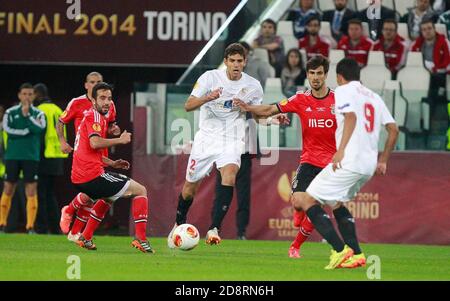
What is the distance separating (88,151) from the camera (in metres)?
13.9

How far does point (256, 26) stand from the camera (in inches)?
824

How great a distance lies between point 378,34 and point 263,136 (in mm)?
3678

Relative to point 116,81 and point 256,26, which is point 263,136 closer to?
point 256,26

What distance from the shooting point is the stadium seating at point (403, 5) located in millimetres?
A: 21969

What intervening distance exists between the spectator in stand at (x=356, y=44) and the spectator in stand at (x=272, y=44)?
102 cm

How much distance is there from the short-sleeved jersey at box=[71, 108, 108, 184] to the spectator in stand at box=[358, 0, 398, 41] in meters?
8.46

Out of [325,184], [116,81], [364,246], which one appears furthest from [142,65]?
[325,184]

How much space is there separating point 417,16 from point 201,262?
1030 cm

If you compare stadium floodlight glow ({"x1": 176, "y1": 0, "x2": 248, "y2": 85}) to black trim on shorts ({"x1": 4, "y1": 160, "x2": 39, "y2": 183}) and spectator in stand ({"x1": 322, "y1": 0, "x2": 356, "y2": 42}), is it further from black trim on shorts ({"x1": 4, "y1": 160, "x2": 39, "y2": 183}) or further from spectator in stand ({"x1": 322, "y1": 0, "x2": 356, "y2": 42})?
black trim on shorts ({"x1": 4, "y1": 160, "x2": 39, "y2": 183})

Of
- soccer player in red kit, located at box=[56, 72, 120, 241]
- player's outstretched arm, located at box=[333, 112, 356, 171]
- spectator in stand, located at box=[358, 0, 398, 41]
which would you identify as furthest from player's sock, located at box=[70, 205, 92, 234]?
spectator in stand, located at box=[358, 0, 398, 41]

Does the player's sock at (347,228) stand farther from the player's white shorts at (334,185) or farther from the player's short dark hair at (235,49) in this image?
the player's short dark hair at (235,49)

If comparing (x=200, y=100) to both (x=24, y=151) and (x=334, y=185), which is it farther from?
(x=24, y=151)

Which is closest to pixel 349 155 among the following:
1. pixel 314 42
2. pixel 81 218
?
pixel 81 218

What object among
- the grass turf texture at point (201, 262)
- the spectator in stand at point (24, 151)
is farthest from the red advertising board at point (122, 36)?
the grass turf texture at point (201, 262)
